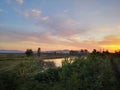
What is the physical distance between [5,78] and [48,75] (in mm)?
8151

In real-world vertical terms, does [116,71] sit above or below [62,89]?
above

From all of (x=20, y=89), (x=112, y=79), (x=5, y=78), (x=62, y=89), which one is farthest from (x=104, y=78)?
(x=5, y=78)

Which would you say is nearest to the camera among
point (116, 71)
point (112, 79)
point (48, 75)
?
point (112, 79)

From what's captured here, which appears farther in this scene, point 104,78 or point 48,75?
point 48,75

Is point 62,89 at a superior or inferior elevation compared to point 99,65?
inferior

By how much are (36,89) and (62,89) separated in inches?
64.0

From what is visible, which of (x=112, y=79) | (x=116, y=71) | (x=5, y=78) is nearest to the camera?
(x=5, y=78)

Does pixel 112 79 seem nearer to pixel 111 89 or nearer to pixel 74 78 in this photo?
pixel 111 89

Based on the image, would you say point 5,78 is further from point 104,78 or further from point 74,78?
point 104,78

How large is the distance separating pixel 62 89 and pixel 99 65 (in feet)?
17.1

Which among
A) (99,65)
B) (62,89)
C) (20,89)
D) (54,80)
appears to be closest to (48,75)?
(54,80)

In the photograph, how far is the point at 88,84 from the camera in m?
13.3

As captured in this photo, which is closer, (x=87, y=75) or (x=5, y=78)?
(x=5, y=78)

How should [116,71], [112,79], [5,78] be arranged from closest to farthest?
[5,78]
[112,79]
[116,71]
